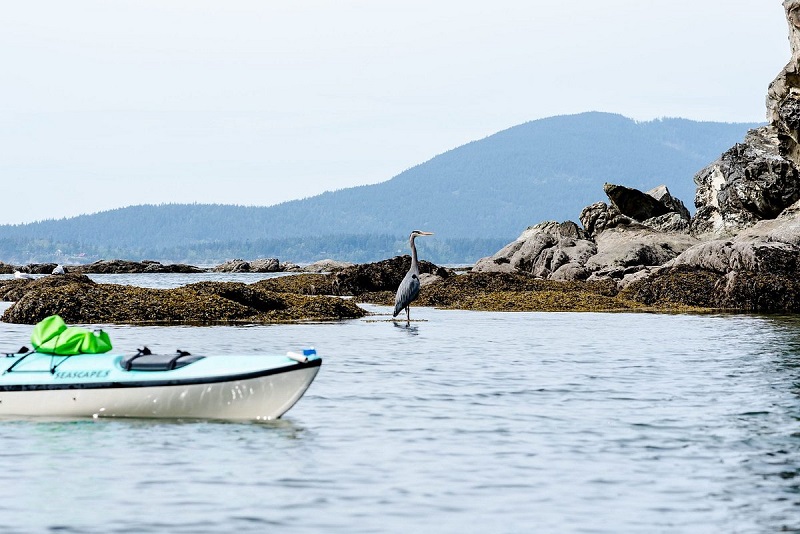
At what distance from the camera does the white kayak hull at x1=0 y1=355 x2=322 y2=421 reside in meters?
15.1

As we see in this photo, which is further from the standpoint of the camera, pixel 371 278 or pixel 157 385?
pixel 371 278

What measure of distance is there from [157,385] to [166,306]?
21261mm

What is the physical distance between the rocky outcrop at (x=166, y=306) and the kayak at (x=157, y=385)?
761 inches

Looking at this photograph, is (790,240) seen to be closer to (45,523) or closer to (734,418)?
(734,418)

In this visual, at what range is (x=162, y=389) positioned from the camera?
1536 centimetres

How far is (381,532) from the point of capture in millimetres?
10320

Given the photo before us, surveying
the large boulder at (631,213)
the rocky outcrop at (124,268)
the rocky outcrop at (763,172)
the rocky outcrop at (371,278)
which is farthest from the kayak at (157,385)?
the rocky outcrop at (124,268)

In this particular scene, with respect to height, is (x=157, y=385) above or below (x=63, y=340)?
below

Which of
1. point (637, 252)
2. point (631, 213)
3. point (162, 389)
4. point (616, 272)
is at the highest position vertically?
point (631, 213)

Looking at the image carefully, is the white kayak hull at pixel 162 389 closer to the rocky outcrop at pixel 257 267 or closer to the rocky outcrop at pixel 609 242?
the rocky outcrop at pixel 609 242

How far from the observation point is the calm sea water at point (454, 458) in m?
10.9

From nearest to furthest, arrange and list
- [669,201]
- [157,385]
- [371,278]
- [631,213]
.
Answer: [157,385]
[371,278]
[631,213]
[669,201]

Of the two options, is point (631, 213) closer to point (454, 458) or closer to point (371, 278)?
point (371, 278)

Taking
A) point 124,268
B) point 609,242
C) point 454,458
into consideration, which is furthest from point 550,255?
point 124,268
